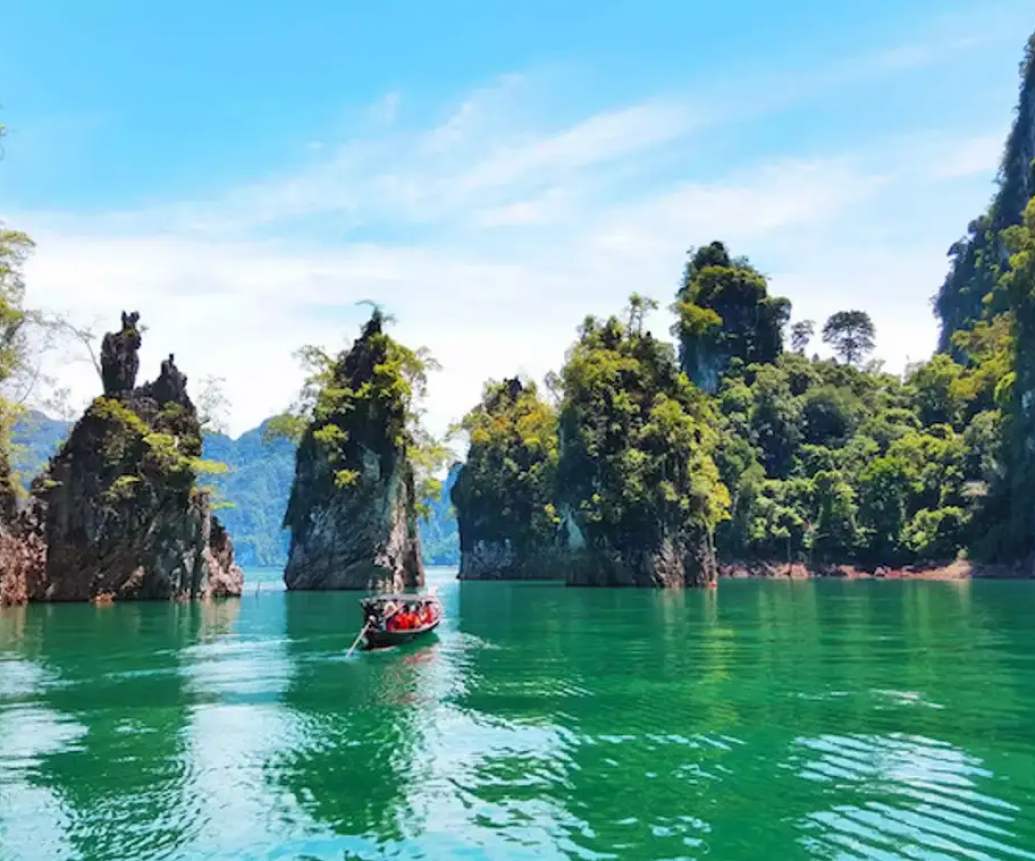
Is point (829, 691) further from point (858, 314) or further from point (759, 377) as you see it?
point (858, 314)

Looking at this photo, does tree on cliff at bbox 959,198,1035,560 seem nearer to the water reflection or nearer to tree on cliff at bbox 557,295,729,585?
tree on cliff at bbox 557,295,729,585

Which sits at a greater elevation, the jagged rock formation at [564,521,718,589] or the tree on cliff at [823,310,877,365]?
the tree on cliff at [823,310,877,365]

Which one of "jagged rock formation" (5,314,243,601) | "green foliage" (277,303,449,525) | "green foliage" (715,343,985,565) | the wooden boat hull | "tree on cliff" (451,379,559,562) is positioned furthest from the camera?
"tree on cliff" (451,379,559,562)

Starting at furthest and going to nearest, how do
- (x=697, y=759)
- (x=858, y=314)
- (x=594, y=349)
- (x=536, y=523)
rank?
(x=858, y=314)
(x=536, y=523)
(x=594, y=349)
(x=697, y=759)

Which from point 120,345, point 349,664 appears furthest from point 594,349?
point 349,664

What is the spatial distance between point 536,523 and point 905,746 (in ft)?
253

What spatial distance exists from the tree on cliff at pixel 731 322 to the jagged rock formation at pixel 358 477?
5276 centimetres

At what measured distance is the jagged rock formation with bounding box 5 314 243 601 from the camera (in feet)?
164

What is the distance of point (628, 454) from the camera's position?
6644cm

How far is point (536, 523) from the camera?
91875 mm

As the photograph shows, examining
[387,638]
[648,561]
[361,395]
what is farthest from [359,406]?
[387,638]

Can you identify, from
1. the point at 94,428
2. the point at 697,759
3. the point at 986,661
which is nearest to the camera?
the point at 697,759

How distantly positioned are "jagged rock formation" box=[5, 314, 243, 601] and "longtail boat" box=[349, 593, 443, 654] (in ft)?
78.7

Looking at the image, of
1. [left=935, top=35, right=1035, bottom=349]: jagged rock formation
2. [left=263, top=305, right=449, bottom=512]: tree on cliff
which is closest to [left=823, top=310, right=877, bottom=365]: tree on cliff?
[left=935, top=35, right=1035, bottom=349]: jagged rock formation
